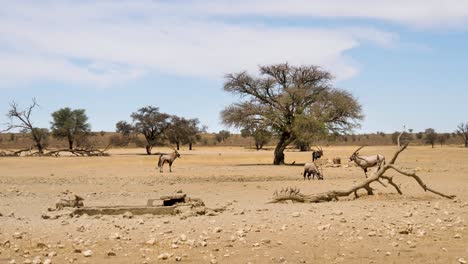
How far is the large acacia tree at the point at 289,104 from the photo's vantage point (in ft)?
130

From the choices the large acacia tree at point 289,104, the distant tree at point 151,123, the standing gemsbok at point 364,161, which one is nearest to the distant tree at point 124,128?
the distant tree at point 151,123

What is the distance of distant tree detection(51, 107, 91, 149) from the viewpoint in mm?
72875

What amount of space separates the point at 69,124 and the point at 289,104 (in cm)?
4092

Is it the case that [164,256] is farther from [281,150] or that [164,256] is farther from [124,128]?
[124,128]

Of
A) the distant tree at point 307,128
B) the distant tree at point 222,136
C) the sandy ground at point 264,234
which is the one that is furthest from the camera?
the distant tree at point 222,136

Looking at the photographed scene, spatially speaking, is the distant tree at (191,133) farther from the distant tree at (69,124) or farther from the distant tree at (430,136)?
the distant tree at (430,136)

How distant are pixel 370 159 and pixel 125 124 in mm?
45738

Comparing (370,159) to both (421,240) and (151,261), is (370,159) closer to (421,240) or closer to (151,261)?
(421,240)

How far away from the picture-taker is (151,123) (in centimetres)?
6372

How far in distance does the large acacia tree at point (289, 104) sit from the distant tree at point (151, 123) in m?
23.4

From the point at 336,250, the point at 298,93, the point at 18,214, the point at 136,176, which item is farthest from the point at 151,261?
the point at 298,93

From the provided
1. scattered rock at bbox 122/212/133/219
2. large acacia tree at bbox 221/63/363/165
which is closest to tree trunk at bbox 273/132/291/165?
large acacia tree at bbox 221/63/363/165

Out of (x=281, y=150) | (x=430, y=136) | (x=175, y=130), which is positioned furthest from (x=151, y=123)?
(x=430, y=136)

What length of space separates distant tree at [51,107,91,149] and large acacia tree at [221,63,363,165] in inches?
1401
